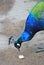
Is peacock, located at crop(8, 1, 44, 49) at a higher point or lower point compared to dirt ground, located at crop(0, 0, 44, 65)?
higher

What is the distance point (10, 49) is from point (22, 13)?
225cm

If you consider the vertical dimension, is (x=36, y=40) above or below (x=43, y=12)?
below

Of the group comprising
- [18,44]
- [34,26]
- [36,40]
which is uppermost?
[34,26]

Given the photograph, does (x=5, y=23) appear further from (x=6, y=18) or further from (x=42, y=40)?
(x=42, y=40)

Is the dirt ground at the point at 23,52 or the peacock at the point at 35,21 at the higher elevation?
the peacock at the point at 35,21

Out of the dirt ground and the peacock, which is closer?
the peacock

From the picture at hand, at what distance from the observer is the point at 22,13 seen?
21.1ft

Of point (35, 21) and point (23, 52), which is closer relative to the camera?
point (35, 21)

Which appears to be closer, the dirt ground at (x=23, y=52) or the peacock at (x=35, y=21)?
the peacock at (x=35, y=21)

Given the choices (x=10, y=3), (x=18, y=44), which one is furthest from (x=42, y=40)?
(x=10, y=3)

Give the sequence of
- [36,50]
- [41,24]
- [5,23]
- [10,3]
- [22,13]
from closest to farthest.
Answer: [41,24] → [36,50] → [5,23] → [22,13] → [10,3]

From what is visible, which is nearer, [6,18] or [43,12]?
[43,12]

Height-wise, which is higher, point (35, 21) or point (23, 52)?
point (35, 21)

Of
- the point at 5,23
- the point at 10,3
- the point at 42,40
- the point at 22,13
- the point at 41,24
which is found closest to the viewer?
the point at 41,24
